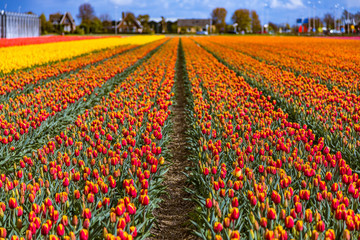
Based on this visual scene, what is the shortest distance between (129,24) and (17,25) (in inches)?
3599

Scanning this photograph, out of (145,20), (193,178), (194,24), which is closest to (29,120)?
(193,178)

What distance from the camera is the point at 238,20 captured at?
139625 millimetres

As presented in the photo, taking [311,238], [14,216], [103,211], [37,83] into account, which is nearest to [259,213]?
[311,238]

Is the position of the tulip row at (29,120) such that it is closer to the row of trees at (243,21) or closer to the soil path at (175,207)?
the soil path at (175,207)

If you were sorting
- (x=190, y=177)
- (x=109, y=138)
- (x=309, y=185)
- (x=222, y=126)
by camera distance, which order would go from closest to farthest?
(x=309, y=185)
(x=190, y=177)
(x=109, y=138)
(x=222, y=126)

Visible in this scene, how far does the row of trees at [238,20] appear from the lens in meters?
137

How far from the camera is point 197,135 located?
20.8ft

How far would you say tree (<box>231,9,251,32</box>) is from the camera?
448 ft

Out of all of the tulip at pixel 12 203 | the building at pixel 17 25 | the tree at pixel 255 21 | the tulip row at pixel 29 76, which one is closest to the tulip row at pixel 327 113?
the tulip at pixel 12 203

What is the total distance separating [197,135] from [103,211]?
10.4 ft

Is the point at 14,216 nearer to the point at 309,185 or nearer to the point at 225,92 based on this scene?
the point at 309,185

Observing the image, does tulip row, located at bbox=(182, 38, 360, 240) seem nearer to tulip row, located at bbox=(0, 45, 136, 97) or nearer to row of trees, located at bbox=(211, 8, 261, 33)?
tulip row, located at bbox=(0, 45, 136, 97)

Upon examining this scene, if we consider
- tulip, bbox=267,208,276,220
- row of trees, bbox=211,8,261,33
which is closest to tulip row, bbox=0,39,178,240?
tulip, bbox=267,208,276,220

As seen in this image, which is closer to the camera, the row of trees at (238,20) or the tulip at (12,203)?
the tulip at (12,203)
